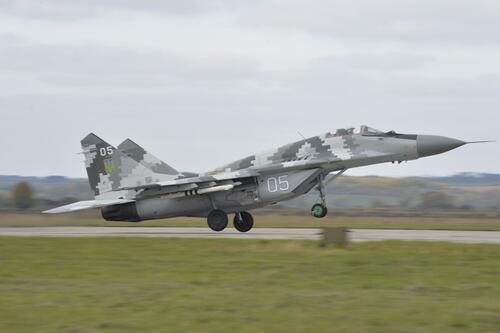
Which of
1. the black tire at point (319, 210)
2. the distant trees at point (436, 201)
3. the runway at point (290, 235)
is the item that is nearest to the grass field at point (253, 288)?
the runway at point (290, 235)

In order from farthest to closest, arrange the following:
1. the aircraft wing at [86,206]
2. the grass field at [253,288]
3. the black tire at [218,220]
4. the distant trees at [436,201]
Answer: the distant trees at [436,201], the aircraft wing at [86,206], the black tire at [218,220], the grass field at [253,288]

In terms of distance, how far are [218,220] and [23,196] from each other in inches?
795

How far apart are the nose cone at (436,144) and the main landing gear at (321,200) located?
2.47 m

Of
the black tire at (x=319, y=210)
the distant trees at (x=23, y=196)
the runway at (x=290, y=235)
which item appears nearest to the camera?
the runway at (x=290, y=235)

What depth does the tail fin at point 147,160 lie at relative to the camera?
26.0m

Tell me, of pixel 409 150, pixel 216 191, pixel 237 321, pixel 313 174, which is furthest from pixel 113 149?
pixel 237 321

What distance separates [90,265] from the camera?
623 inches

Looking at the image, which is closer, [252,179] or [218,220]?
[252,179]

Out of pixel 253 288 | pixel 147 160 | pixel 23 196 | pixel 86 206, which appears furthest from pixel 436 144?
pixel 23 196

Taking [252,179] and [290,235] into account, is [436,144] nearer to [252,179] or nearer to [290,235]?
[290,235]

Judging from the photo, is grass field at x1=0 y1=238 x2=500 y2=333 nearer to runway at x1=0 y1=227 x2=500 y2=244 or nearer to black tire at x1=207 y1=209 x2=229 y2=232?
runway at x1=0 y1=227 x2=500 y2=244

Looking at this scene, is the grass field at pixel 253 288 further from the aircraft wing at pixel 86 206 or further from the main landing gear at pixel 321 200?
the aircraft wing at pixel 86 206

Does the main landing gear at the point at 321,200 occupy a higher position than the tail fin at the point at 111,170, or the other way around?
the tail fin at the point at 111,170

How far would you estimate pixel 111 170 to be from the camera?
1016 inches
